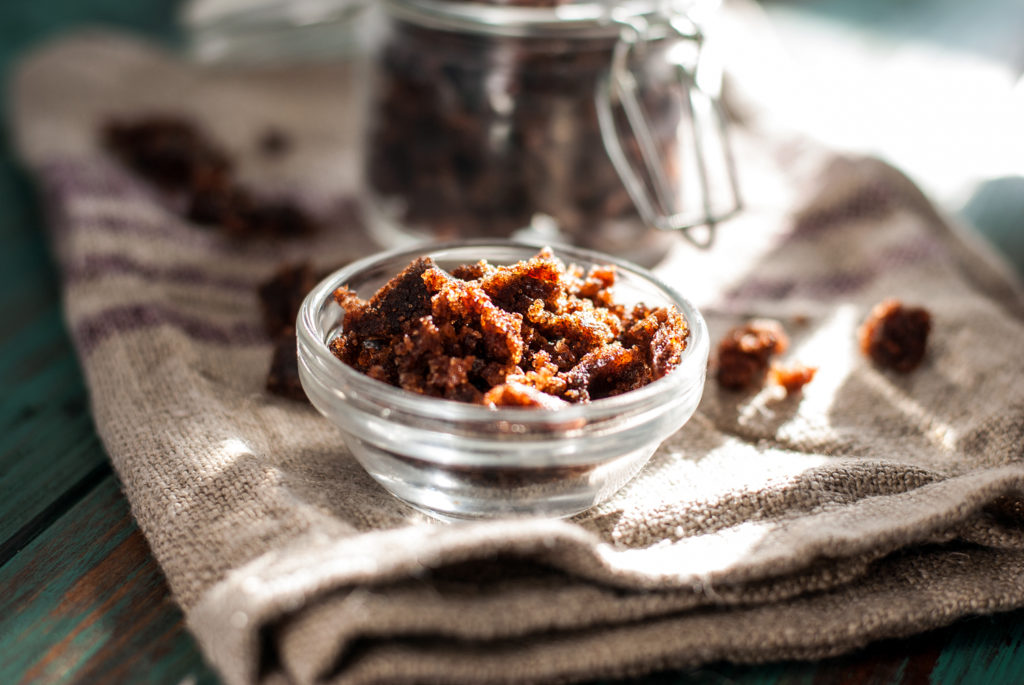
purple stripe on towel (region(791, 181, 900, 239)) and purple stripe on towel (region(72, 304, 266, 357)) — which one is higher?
purple stripe on towel (region(791, 181, 900, 239))

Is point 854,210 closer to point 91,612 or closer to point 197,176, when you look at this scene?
point 197,176

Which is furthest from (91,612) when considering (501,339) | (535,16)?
(535,16)

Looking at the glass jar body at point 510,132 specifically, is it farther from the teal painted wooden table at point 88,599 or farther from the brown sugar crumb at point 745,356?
the teal painted wooden table at point 88,599

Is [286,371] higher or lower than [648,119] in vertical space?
lower

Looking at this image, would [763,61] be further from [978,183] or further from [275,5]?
[275,5]

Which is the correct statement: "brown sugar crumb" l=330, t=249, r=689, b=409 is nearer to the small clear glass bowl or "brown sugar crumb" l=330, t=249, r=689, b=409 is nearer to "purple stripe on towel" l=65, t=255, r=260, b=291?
the small clear glass bowl

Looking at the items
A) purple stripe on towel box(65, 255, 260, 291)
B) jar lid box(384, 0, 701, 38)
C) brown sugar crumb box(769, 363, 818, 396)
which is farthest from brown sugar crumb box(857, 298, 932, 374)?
purple stripe on towel box(65, 255, 260, 291)
